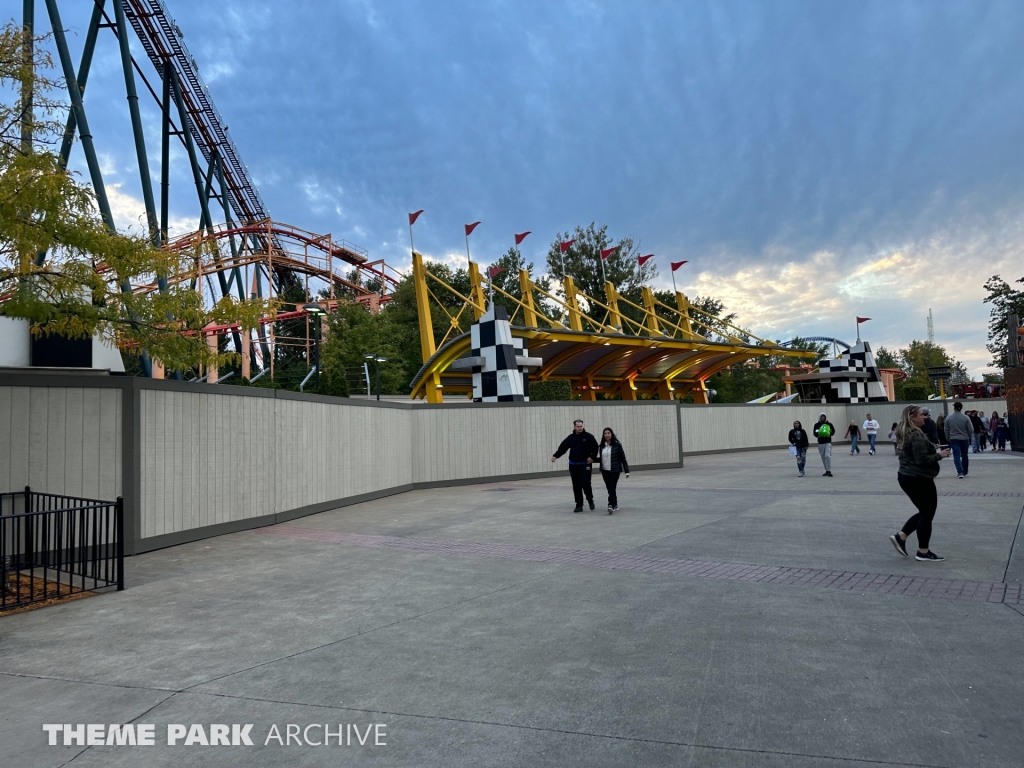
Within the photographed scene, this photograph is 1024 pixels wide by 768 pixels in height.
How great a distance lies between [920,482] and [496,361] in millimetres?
18642

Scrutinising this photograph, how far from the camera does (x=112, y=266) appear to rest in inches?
340

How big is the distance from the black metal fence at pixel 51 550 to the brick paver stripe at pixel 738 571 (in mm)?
3118

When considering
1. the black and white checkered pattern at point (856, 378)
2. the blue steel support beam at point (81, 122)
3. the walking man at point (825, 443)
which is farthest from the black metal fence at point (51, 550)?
the black and white checkered pattern at point (856, 378)

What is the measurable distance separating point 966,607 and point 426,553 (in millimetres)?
5854

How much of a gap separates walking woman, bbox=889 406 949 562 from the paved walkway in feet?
0.99

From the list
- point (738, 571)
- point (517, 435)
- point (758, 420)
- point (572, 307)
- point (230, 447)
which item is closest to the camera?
point (738, 571)

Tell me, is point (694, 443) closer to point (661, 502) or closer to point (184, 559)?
point (661, 502)

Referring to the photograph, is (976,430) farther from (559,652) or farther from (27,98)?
(27,98)

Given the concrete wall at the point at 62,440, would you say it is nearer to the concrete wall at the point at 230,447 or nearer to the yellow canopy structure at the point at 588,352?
the concrete wall at the point at 230,447

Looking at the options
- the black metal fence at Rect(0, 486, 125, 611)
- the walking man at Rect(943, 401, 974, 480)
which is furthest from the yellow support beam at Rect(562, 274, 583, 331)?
the black metal fence at Rect(0, 486, 125, 611)

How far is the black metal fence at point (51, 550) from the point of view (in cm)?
670

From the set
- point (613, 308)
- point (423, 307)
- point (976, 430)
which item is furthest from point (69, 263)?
point (613, 308)

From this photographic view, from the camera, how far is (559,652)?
4840 mm

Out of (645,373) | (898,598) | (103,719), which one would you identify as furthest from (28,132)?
(645,373)
